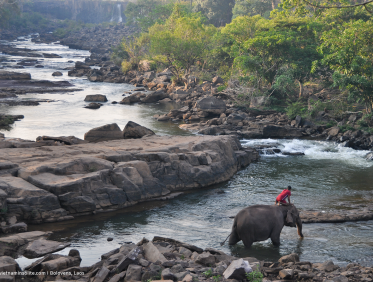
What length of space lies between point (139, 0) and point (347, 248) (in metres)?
93.9

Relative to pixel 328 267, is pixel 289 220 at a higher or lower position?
higher

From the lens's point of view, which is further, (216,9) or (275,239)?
(216,9)

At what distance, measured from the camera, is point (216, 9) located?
80188mm

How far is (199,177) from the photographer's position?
18094 millimetres

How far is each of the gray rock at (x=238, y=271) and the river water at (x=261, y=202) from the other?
122 inches

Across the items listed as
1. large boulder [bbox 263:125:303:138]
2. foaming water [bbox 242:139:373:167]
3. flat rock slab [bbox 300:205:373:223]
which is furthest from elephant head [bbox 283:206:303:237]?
large boulder [bbox 263:125:303:138]

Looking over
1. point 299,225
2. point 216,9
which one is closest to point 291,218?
point 299,225

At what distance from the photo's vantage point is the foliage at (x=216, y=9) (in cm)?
7994

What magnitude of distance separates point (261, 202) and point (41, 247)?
29.5 ft

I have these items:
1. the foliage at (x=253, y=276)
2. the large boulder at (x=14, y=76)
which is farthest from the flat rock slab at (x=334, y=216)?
the large boulder at (x=14, y=76)

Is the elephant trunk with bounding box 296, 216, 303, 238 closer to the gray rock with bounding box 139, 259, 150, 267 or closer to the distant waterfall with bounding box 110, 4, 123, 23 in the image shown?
the gray rock with bounding box 139, 259, 150, 267

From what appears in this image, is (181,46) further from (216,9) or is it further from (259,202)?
(216,9)

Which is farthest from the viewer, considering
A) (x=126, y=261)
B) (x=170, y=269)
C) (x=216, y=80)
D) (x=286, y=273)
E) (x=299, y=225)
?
(x=216, y=80)

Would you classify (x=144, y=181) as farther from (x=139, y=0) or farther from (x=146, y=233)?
(x=139, y=0)
